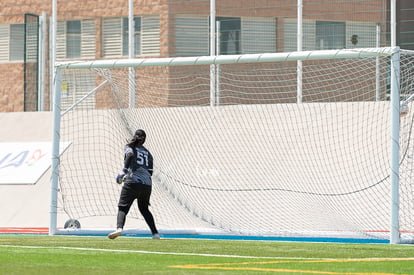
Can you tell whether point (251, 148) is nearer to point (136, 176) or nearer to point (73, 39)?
point (136, 176)

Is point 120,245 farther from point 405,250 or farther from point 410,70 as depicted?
point 410,70

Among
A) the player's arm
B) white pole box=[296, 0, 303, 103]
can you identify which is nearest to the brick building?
white pole box=[296, 0, 303, 103]

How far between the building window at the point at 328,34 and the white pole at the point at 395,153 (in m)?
8.36

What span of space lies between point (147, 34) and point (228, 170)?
8.94 meters

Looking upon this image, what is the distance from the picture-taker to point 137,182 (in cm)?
1530

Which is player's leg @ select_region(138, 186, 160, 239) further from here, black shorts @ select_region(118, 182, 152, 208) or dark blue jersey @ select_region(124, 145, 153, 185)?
dark blue jersey @ select_region(124, 145, 153, 185)

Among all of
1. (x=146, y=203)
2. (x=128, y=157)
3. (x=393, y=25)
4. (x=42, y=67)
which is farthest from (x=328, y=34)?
(x=128, y=157)

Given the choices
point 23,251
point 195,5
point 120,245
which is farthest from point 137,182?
point 195,5

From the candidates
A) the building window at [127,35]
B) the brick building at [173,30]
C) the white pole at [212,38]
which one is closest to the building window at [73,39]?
the brick building at [173,30]

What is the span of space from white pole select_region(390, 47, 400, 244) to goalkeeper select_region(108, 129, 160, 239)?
3297 millimetres

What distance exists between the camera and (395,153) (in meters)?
15.1

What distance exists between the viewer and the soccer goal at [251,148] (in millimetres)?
19266

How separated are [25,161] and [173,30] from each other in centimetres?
645

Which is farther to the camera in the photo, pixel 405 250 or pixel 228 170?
pixel 228 170
